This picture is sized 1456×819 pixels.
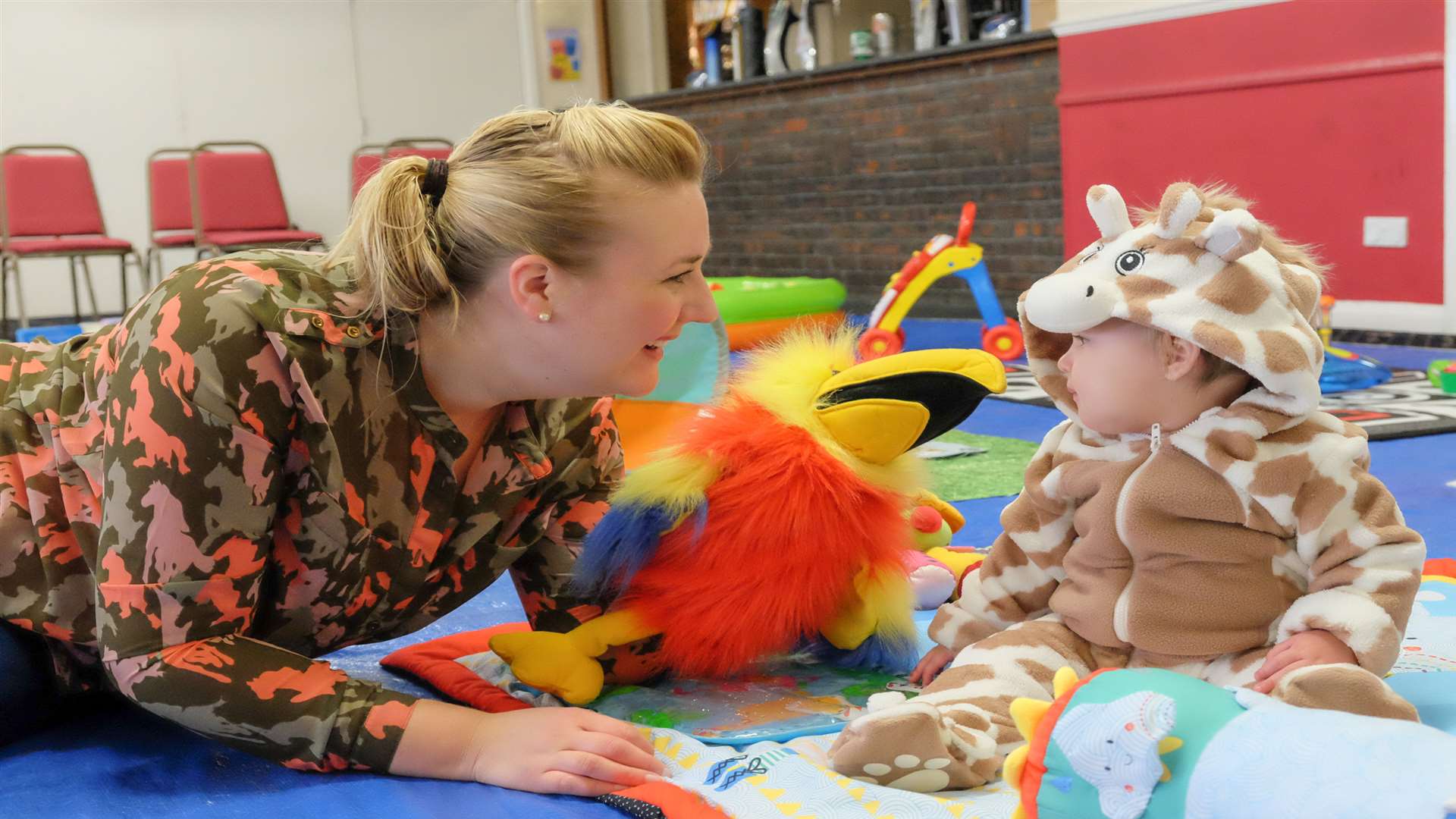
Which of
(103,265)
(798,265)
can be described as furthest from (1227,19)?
(103,265)

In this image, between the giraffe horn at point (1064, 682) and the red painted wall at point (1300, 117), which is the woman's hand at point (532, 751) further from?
the red painted wall at point (1300, 117)

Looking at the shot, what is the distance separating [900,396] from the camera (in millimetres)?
1133

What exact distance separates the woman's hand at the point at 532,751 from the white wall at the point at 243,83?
21.1 ft

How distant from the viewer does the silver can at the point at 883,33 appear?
5.50 metres

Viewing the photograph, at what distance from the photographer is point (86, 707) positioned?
49.8 inches

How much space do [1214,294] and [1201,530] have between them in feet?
0.56

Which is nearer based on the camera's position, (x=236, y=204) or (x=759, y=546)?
(x=759, y=546)

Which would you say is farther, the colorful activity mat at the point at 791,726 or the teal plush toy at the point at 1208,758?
the colorful activity mat at the point at 791,726

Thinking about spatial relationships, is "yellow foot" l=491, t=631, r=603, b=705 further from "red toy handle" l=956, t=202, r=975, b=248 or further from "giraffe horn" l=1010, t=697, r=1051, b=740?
"red toy handle" l=956, t=202, r=975, b=248

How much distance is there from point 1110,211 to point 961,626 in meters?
0.36

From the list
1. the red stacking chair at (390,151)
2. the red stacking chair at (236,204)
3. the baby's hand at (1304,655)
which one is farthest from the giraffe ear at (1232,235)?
the red stacking chair at (390,151)

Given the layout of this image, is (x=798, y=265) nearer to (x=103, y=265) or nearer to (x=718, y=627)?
(x=103, y=265)

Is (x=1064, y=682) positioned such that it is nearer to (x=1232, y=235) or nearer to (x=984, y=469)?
(x=1232, y=235)

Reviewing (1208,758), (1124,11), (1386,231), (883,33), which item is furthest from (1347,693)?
(883,33)
